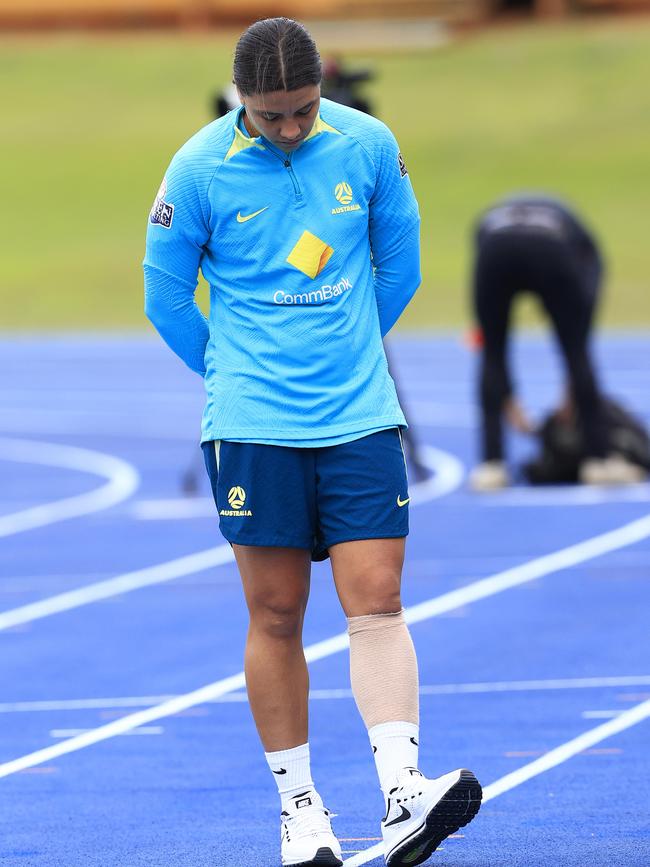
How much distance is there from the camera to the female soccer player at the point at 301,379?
4270mm

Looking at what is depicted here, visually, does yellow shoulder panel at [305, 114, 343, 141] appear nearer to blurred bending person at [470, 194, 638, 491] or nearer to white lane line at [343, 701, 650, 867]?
white lane line at [343, 701, 650, 867]

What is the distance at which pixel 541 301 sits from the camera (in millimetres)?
11211

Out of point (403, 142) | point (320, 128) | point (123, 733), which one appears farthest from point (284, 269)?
point (403, 142)

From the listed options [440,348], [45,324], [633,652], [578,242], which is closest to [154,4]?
[45,324]

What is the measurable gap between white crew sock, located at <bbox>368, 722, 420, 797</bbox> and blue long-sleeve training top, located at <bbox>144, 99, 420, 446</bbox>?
69 cm

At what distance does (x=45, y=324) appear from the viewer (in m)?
26.5

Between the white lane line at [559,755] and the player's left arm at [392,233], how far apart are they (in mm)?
1326

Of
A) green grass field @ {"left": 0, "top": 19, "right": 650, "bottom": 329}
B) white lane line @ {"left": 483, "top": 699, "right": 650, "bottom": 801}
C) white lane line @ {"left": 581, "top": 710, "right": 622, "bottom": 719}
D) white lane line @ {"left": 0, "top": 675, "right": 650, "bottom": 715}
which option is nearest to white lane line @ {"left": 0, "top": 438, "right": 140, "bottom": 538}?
white lane line @ {"left": 0, "top": 675, "right": 650, "bottom": 715}

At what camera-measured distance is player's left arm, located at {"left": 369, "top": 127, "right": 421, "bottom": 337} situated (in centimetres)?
441

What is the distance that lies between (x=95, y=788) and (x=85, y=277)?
2527 centimetres

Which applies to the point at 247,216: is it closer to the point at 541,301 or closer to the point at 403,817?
the point at 403,817

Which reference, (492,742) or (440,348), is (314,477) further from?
(440,348)

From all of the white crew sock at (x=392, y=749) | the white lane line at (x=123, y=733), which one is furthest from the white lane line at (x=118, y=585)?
the white crew sock at (x=392, y=749)

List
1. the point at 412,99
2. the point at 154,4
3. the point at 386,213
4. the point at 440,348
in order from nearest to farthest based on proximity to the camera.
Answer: the point at 386,213 < the point at 440,348 < the point at 412,99 < the point at 154,4
